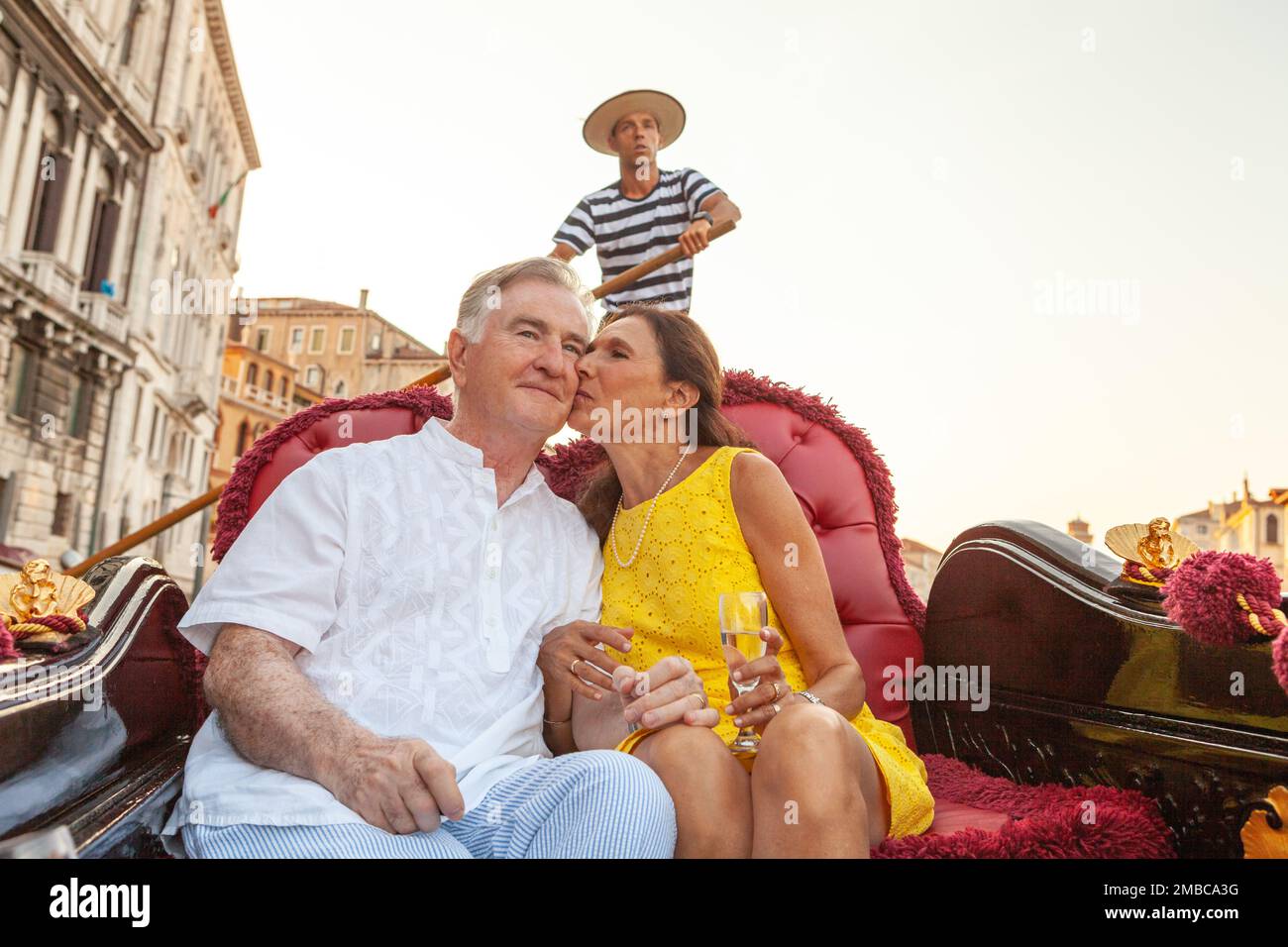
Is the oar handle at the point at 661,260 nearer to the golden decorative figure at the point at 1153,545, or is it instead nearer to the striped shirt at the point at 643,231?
the striped shirt at the point at 643,231

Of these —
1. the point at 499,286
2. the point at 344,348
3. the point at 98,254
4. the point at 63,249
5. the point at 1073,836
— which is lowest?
the point at 1073,836

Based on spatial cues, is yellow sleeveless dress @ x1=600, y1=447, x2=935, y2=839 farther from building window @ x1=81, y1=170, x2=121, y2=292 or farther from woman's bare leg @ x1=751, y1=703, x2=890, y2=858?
building window @ x1=81, y1=170, x2=121, y2=292

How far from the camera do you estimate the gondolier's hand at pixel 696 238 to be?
3299mm

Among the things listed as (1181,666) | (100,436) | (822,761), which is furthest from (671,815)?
(100,436)

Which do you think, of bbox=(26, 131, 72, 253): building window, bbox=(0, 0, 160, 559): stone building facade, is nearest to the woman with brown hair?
bbox=(0, 0, 160, 559): stone building facade

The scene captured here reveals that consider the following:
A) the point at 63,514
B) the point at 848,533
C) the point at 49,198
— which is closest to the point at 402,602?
the point at 848,533

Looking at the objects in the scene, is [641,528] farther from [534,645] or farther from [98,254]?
[98,254]

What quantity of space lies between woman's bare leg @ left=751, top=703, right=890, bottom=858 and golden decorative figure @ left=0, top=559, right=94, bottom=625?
1039 millimetres

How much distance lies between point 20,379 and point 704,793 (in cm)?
1552

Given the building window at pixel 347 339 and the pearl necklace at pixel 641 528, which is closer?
the pearl necklace at pixel 641 528

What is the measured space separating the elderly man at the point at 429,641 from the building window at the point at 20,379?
14.4 m

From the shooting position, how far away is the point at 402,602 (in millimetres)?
1501

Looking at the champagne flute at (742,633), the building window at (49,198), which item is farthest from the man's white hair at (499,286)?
the building window at (49,198)
